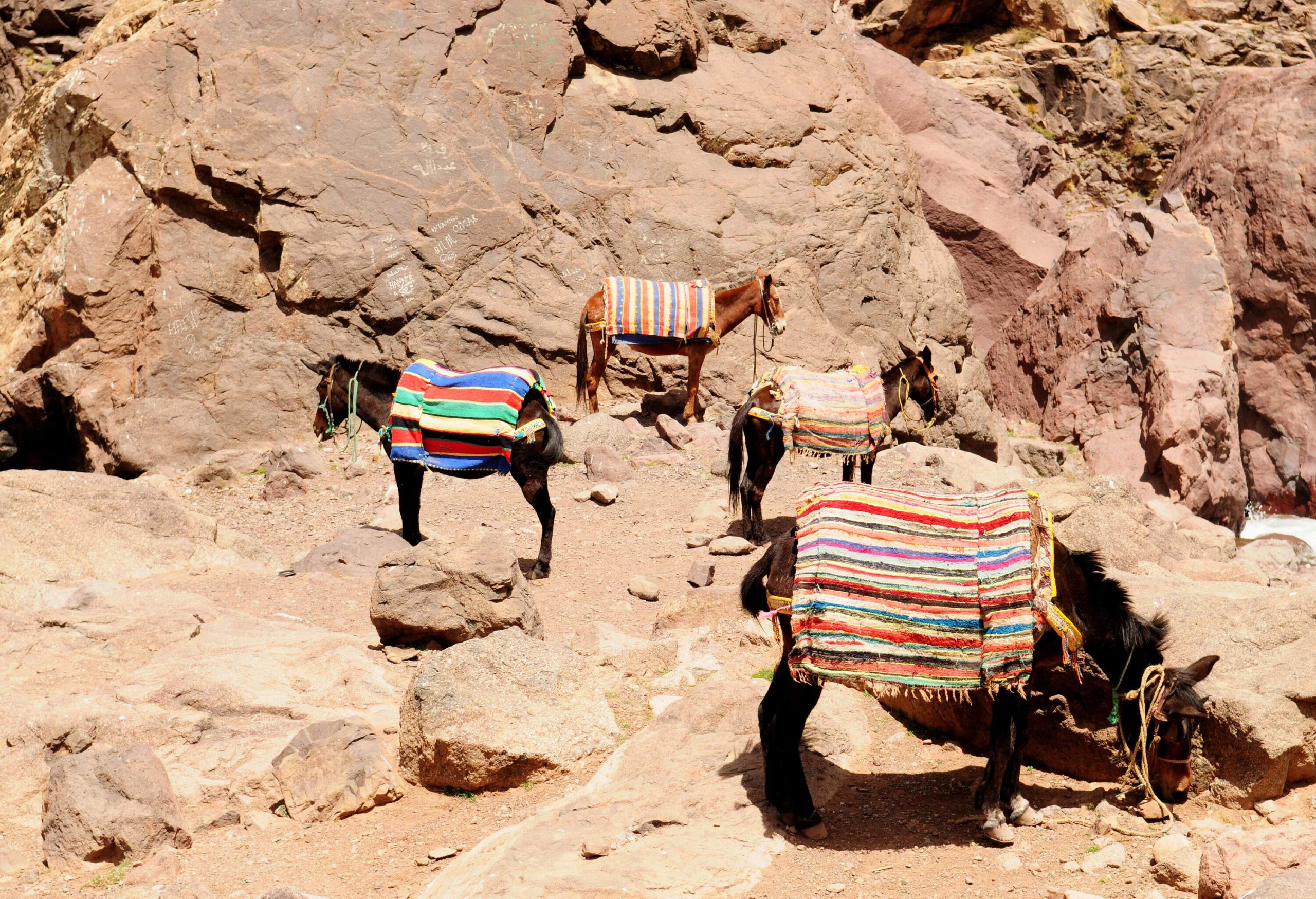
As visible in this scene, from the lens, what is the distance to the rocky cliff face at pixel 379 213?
1405 centimetres

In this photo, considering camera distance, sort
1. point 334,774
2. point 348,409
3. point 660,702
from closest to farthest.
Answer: point 334,774 < point 660,702 < point 348,409

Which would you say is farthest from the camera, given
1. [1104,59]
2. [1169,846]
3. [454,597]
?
[1104,59]

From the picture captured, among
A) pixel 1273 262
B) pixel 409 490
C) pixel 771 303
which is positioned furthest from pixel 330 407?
pixel 1273 262

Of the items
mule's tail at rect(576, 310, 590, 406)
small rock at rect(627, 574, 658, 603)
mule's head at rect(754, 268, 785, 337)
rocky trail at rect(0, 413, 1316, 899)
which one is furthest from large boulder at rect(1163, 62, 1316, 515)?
small rock at rect(627, 574, 658, 603)

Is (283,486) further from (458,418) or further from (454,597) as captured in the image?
(454,597)

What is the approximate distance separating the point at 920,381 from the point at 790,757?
734 centimetres

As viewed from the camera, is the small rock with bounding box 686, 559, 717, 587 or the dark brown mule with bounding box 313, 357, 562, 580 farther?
the dark brown mule with bounding box 313, 357, 562, 580

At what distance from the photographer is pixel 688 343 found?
14039mm

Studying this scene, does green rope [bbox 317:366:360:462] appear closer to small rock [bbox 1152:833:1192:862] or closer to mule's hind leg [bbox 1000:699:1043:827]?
mule's hind leg [bbox 1000:699:1043:827]

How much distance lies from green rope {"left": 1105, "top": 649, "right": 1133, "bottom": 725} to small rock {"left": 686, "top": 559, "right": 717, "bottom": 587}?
4127 millimetres

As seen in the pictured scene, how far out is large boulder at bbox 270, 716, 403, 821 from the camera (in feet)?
20.1

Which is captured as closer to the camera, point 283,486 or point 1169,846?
point 1169,846

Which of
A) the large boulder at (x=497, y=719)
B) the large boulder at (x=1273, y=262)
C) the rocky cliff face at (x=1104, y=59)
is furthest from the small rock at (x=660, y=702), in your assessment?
the rocky cliff face at (x=1104, y=59)

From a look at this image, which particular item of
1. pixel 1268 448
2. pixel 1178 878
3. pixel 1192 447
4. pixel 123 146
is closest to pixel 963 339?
pixel 1192 447
